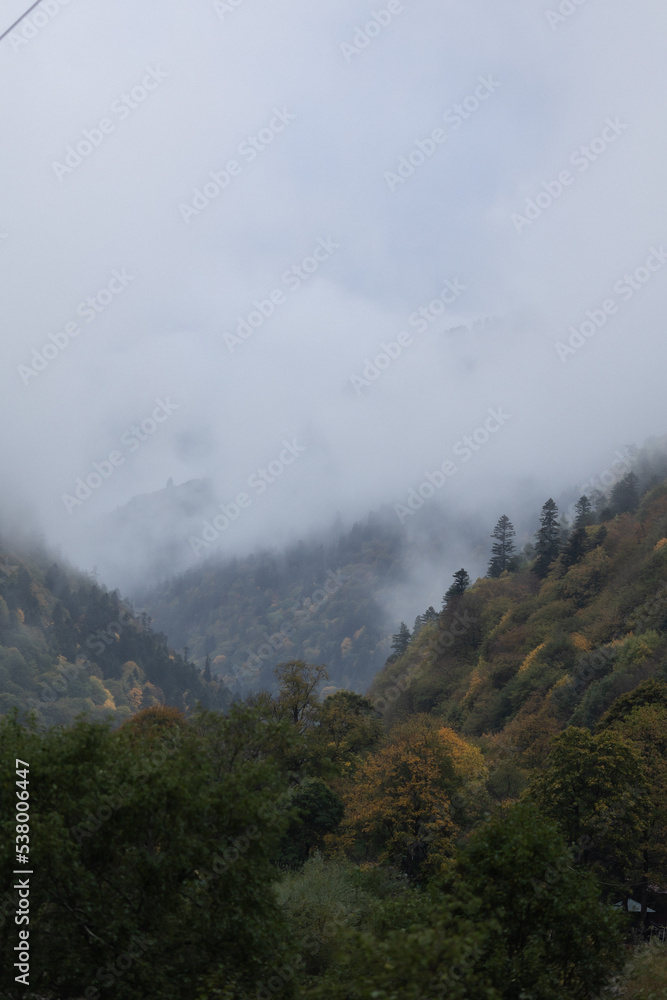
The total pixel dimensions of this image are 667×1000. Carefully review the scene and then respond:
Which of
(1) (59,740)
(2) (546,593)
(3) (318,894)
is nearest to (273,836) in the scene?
(1) (59,740)

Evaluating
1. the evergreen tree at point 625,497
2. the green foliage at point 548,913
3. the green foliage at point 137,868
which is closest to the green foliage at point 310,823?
the green foliage at point 548,913

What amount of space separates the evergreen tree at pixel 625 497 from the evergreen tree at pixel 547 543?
33.6 feet

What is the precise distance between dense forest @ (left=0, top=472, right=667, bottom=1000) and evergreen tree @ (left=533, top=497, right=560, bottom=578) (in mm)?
31913

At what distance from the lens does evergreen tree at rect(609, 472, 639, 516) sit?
104m

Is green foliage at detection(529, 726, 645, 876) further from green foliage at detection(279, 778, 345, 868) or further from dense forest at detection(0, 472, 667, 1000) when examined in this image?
green foliage at detection(279, 778, 345, 868)

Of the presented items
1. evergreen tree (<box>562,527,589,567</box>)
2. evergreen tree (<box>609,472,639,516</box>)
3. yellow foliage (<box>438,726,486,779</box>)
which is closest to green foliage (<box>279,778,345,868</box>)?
yellow foliage (<box>438,726,486,779</box>)

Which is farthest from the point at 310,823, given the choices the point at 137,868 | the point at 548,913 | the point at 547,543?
the point at 547,543

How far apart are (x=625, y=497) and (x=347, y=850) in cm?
8172

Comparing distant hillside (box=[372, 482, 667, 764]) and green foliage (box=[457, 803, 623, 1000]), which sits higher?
distant hillside (box=[372, 482, 667, 764])

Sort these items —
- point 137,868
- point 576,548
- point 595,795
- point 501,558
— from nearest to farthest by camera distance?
point 137,868
point 595,795
point 576,548
point 501,558

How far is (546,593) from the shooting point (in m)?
83.6

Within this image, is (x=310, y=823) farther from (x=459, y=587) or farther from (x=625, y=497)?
(x=625, y=497)

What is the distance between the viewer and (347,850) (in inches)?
1567

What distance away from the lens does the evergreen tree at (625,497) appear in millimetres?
104250
